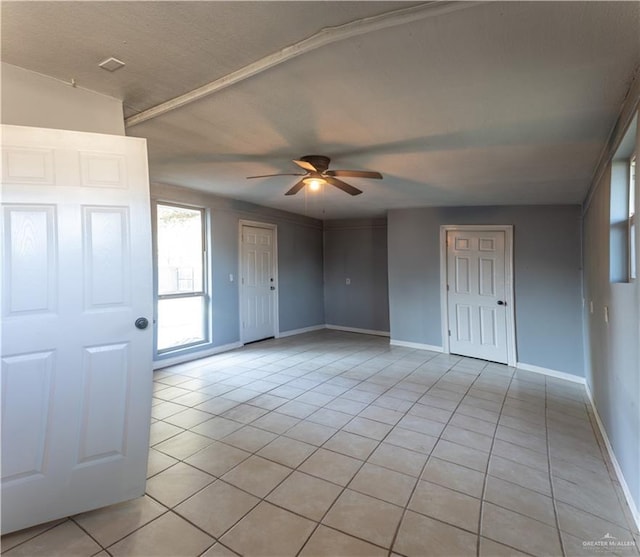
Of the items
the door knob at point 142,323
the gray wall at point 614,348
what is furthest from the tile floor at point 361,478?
the door knob at point 142,323

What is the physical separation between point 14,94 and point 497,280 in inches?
203

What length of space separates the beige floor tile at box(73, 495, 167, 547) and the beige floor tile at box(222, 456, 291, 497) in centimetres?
42

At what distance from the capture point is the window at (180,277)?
444 cm

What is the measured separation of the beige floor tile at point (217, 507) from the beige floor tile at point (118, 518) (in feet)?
0.51

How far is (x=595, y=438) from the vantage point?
8.79 ft

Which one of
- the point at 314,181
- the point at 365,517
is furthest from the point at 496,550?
the point at 314,181

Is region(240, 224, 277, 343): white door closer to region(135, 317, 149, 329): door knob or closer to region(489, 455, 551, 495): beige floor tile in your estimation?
region(135, 317, 149, 329): door knob

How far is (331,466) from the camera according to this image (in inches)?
88.2

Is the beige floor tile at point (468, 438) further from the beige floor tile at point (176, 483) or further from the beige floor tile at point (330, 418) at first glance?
the beige floor tile at point (176, 483)

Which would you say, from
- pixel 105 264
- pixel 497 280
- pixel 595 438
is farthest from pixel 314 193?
pixel 595 438

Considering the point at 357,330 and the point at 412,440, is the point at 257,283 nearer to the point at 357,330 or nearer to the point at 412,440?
the point at 357,330

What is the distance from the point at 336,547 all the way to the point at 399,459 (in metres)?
0.87

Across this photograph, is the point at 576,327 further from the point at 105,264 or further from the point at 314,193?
the point at 105,264

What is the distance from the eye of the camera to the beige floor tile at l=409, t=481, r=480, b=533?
5.80ft
